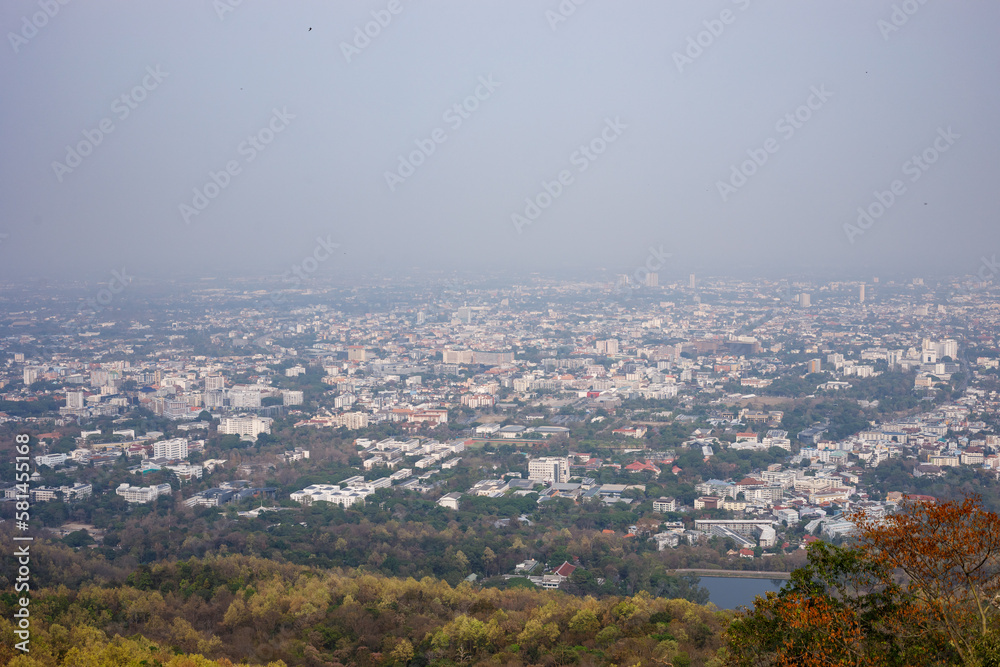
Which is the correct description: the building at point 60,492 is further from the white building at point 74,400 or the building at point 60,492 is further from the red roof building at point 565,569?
the red roof building at point 565,569

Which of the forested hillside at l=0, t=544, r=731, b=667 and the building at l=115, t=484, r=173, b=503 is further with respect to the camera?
the building at l=115, t=484, r=173, b=503

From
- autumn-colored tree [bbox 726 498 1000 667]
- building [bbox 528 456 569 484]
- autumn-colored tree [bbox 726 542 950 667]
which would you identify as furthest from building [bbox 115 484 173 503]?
autumn-colored tree [bbox 726 498 1000 667]

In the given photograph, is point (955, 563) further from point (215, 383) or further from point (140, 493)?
point (215, 383)

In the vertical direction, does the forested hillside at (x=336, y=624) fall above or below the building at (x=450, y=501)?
above

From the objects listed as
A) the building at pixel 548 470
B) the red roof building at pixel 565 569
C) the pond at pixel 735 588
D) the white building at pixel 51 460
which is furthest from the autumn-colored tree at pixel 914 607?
the white building at pixel 51 460

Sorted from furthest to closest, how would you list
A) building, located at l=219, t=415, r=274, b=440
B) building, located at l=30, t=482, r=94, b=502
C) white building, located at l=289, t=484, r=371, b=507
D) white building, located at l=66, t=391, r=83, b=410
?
white building, located at l=66, t=391, r=83, b=410 → building, located at l=219, t=415, r=274, b=440 → white building, located at l=289, t=484, r=371, b=507 → building, located at l=30, t=482, r=94, b=502

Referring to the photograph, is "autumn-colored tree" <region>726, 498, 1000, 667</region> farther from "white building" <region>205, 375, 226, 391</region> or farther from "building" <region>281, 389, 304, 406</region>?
"white building" <region>205, 375, 226, 391</region>
